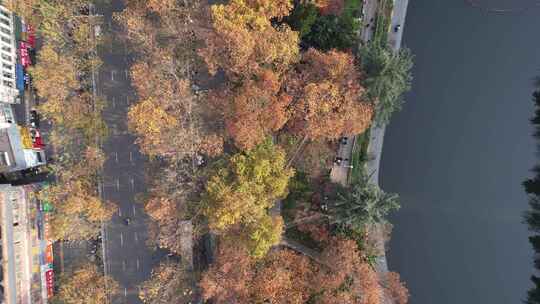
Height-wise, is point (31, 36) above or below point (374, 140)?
above

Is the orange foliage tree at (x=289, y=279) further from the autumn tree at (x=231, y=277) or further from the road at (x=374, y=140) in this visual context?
the road at (x=374, y=140)

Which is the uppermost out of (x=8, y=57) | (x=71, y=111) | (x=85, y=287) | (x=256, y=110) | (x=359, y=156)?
(x=8, y=57)

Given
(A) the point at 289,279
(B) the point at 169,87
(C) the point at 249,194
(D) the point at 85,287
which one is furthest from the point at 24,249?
(A) the point at 289,279

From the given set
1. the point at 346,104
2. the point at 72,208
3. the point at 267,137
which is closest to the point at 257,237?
the point at 267,137

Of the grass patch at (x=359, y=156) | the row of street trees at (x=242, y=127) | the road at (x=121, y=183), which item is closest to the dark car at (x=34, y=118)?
the road at (x=121, y=183)

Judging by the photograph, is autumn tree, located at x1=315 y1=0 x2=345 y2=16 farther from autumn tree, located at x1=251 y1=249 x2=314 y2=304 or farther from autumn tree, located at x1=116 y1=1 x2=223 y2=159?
autumn tree, located at x1=251 y1=249 x2=314 y2=304

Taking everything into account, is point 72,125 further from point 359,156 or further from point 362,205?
point 359,156

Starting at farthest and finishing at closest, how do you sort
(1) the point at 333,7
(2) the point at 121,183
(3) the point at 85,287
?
(2) the point at 121,183 → (3) the point at 85,287 → (1) the point at 333,7
